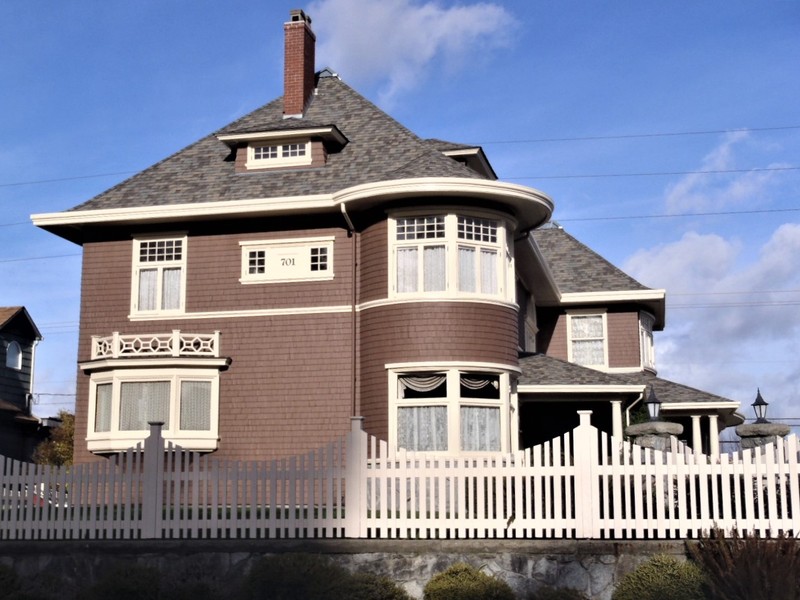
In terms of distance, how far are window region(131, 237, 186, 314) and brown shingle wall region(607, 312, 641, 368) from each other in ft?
44.6

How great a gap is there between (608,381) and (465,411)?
5.57m

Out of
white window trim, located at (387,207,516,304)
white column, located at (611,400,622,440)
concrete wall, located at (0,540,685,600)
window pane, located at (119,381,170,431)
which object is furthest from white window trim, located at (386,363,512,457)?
concrete wall, located at (0,540,685,600)

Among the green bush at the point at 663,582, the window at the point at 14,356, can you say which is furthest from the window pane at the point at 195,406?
the window at the point at 14,356

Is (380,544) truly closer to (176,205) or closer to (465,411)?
(465,411)

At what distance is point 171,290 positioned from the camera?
846 inches

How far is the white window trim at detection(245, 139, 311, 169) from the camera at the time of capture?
878 inches

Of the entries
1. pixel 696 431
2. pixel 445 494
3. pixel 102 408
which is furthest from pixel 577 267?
pixel 445 494

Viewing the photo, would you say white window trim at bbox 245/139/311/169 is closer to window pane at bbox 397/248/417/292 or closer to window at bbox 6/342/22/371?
window pane at bbox 397/248/417/292

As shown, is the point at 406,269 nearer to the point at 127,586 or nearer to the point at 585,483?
the point at 585,483

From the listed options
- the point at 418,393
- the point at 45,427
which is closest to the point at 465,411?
the point at 418,393

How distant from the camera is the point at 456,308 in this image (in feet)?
63.5

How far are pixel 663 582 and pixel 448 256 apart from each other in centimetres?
876

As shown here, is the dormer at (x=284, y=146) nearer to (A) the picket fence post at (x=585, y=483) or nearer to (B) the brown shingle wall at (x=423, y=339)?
(B) the brown shingle wall at (x=423, y=339)

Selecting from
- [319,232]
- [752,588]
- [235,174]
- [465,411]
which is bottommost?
[752,588]
